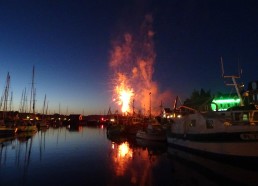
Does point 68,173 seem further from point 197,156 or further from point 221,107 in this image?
point 221,107

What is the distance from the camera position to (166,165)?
3462 cm

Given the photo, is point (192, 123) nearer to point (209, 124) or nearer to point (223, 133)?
point (209, 124)

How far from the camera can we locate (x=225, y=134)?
3209 cm

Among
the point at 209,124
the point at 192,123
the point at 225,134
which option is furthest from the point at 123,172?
the point at 192,123

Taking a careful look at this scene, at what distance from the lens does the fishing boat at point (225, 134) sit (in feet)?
98.8

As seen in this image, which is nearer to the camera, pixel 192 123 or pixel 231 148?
pixel 231 148

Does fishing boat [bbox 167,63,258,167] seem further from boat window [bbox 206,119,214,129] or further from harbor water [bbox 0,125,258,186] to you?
harbor water [bbox 0,125,258,186]

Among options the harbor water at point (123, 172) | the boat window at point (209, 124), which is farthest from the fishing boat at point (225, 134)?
the harbor water at point (123, 172)

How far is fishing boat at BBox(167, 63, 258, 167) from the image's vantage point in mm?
30125

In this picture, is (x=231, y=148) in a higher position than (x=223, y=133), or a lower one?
lower

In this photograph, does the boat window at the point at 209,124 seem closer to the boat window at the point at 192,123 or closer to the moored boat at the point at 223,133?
the moored boat at the point at 223,133

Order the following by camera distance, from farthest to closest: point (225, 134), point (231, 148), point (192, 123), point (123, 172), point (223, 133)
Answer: point (192, 123)
point (223, 133)
point (225, 134)
point (231, 148)
point (123, 172)

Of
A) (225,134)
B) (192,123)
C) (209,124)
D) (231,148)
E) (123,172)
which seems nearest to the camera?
(123,172)

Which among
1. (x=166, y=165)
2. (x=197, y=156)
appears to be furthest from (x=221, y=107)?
(x=166, y=165)
